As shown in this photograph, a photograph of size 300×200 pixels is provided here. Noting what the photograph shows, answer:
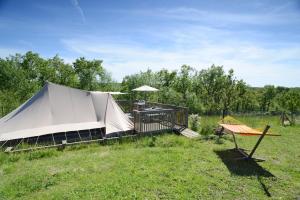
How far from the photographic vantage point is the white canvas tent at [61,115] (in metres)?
8.75

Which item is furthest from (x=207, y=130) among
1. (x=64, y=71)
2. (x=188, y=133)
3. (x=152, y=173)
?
(x=64, y=71)

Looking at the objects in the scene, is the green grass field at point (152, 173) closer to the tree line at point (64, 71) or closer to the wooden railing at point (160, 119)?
the wooden railing at point (160, 119)

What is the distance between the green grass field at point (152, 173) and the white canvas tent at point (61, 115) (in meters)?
1.30

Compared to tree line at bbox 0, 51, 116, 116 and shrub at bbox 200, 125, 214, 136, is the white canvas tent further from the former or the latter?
tree line at bbox 0, 51, 116, 116

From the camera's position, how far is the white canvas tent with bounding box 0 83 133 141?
8.75 metres

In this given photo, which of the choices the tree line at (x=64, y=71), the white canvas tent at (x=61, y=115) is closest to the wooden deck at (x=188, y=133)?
the white canvas tent at (x=61, y=115)

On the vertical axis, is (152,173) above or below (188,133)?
below

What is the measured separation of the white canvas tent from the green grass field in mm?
1298

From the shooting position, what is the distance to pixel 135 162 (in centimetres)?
680

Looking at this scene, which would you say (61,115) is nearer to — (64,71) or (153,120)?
(153,120)

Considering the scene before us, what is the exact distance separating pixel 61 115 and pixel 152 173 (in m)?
5.65

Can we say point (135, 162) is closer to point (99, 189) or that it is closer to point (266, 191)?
point (99, 189)

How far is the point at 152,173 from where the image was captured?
596cm

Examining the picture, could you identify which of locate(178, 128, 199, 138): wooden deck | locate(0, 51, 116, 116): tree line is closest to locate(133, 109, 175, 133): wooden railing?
locate(178, 128, 199, 138): wooden deck
